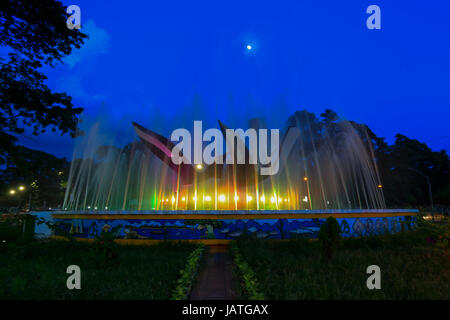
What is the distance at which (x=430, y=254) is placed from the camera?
28.0ft

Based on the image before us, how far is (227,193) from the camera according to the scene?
2733cm

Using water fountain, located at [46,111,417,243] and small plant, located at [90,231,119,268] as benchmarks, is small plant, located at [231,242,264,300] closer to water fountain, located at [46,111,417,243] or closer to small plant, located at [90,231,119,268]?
small plant, located at [90,231,119,268]

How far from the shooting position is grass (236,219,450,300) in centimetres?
491

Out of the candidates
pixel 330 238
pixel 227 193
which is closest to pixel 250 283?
pixel 330 238

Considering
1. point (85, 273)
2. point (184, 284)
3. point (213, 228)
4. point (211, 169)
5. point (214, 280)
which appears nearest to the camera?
point (184, 284)

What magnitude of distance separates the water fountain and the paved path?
329cm

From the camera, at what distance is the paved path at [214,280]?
18.1 ft

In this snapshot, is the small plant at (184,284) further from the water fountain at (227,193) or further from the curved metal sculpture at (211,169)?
the curved metal sculpture at (211,169)

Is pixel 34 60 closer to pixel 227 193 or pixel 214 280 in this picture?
pixel 214 280

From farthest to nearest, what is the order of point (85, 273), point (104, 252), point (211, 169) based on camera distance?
point (211, 169) → point (104, 252) → point (85, 273)

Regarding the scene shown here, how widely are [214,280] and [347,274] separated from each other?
3.58 meters

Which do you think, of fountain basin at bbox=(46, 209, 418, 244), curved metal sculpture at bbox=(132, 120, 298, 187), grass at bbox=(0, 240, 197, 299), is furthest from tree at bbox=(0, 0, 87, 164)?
curved metal sculpture at bbox=(132, 120, 298, 187)

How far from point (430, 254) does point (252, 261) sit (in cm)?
674

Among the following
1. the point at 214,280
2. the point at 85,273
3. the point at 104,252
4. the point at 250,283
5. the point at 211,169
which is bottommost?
the point at 214,280
